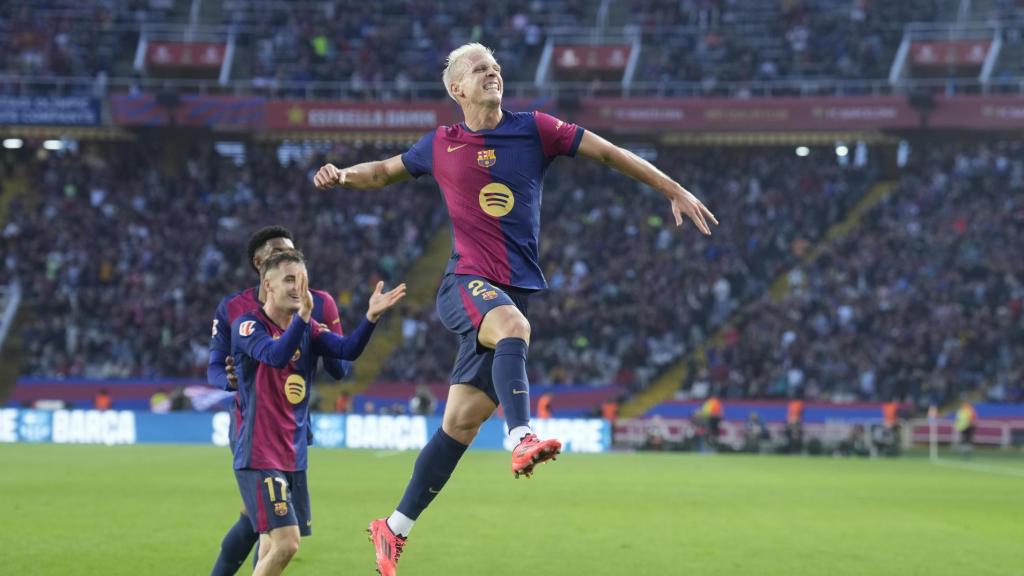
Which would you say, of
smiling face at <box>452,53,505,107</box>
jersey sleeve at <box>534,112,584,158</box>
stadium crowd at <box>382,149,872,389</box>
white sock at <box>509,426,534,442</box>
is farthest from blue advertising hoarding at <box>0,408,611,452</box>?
white sock at <box>509,426,534,442</box>

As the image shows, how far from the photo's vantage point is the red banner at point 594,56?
41.9m

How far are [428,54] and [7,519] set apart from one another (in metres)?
29.7

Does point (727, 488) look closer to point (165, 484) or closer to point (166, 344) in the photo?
point (165, 484)

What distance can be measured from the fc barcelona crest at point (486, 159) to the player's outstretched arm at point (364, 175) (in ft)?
1.50

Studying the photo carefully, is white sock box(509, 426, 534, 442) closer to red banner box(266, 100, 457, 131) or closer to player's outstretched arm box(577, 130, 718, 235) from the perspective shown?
player's outstretched arm box(577, 130, 718, 235)

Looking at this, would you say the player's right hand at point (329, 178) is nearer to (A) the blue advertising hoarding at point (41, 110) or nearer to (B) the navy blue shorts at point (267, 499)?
(B) the navy blue shorts at point (267, 499)

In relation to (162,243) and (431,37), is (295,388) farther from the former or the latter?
(431,37)

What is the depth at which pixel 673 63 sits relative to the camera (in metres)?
41.6

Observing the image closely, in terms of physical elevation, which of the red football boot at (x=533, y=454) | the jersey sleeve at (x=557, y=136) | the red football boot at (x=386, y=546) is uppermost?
the jersey sleeve at (x=557, y=136)

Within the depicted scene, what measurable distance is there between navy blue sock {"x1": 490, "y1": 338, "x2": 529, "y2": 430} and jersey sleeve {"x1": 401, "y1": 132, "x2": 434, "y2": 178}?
3.83 ft

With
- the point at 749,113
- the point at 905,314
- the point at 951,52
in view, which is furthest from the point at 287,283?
the point at 951,52

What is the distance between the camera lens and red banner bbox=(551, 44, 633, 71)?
41.9 metres

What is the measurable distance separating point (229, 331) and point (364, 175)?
1236 millimetres

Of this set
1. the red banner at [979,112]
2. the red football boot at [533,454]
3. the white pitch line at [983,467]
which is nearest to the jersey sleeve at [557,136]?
the red football boot at [533,454]
